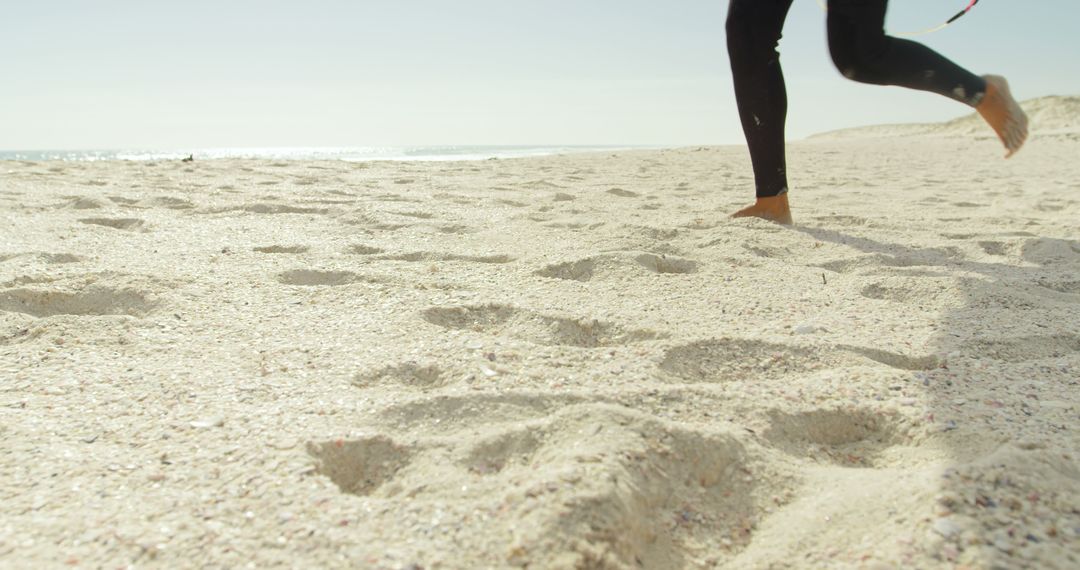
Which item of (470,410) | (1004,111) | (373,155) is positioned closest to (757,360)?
(470,410)

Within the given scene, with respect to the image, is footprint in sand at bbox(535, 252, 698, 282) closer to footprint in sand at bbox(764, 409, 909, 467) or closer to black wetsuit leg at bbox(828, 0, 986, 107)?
black wetsuit leg at bbox(828, 0, 986, 107)

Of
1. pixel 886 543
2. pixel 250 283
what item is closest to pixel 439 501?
pixel 886 543

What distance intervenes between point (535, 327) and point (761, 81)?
1.46 m

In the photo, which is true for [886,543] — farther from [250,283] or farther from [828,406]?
[250,283]

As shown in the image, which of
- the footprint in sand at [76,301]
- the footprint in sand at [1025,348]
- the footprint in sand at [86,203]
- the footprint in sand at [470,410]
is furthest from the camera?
the footprint in sand at [86,203]

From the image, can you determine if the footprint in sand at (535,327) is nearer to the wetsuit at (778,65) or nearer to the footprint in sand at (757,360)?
the footprint in sand at (757,360)

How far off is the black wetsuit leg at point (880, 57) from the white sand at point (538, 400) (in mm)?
497

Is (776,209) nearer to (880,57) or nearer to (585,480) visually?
(880,57)

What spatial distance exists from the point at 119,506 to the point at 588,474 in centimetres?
51

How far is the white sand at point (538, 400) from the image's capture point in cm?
73

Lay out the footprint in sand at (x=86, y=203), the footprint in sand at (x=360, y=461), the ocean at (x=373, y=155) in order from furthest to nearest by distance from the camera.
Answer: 1. the ocean at (x=373, y=155)
2. the footprint in sand at (x=86, y=203)
3. the footprint in sand at (x=360, y=461)

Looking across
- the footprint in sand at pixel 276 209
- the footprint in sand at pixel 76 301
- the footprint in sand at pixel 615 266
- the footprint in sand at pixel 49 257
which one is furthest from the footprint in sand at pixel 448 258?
the footprint in sand at pixel 276 209

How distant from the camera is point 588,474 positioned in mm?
792

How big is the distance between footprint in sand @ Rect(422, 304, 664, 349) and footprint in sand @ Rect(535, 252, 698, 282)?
1.31ft
